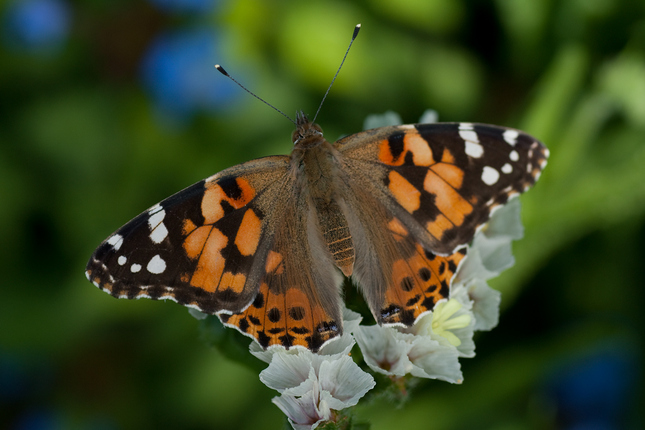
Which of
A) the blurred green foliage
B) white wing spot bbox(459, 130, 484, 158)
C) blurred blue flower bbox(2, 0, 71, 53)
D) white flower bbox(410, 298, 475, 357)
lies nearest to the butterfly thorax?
white flower bbox(410, 298, 475, 357)

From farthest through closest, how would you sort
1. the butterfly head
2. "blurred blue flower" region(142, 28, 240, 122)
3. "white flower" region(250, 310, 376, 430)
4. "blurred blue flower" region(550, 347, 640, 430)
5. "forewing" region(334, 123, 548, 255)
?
"blurred blue flower" region(142, 28, 240, 122) → "blurred blue flower" region(550, 347, 640, 430) → the butterfly head → "forewing" region(334, 123, 548, 255) → "white flower" region(250, 310, 376, 430)

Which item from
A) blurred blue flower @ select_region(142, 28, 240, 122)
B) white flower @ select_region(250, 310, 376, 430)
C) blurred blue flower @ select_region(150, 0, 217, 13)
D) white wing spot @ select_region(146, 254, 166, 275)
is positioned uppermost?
blurred blue flower @ select_region(150, 0, 217, 13)

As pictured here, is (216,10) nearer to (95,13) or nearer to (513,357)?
(95,13)

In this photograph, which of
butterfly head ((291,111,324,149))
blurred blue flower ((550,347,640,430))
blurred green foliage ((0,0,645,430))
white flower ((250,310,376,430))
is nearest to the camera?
white flower ((250,310,376,430))

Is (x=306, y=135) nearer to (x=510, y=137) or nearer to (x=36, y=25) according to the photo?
(x=510, y=137)

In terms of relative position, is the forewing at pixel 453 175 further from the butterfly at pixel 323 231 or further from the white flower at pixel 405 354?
the white flower at pixel 405 354

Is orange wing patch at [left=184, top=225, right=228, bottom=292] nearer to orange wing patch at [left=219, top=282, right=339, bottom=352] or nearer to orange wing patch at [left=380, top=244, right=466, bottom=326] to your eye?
orange wing patch at [left=219, top=282, right=339, bottom=352]

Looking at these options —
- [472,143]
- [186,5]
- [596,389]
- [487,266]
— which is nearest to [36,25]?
[186,5]
